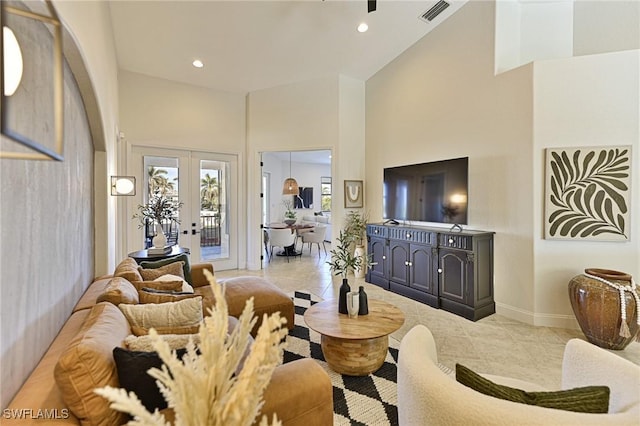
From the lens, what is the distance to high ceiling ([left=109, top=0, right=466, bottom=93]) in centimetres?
379

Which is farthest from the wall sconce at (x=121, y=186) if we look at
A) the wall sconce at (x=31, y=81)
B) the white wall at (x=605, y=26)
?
the white wall at (x=605, y=26)

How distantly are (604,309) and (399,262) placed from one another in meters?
2.30

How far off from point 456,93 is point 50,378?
16.0 ft

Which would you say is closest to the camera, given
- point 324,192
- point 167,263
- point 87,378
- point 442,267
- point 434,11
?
point 87,378

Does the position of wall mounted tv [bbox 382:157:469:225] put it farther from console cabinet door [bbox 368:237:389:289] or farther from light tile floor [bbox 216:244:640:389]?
light tile floor [bbox 216:244:640:389]

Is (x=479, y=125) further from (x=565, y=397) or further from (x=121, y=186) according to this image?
(x=121, y=186)

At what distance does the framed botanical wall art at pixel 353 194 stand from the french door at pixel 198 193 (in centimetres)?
223

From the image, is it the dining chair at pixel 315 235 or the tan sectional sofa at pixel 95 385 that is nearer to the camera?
the tan sectional sofa at pixel 95 385

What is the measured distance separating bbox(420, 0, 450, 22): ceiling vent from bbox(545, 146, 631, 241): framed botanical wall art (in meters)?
2.37

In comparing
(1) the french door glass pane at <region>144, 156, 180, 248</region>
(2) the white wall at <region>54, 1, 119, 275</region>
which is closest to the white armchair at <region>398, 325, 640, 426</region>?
(2) the white wall at <region>54, 1, 119, 275</region>

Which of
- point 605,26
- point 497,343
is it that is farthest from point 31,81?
point 605,26

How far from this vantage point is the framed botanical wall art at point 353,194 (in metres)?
5.69

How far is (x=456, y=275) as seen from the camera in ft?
12.2

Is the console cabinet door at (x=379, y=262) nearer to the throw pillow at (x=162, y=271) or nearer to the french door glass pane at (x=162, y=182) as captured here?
the throw pillow at (x=162, y=271)
